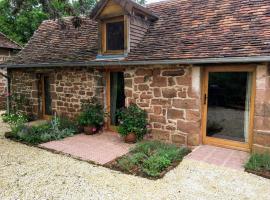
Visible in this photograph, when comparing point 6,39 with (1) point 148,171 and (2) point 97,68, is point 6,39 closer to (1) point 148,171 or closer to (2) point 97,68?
(2) point 97,68

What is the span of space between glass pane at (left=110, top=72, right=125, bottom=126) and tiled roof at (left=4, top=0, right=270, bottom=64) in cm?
92

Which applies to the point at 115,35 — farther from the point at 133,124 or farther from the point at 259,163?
the point at 259,163

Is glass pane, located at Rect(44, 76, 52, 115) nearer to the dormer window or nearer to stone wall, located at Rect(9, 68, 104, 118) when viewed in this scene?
stone wall, located at Rect(9, 68, 104, 118)

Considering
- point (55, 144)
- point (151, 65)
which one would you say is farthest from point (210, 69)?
point (55, 144)

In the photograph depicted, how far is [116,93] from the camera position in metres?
7.84

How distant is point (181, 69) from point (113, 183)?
10.8 feet

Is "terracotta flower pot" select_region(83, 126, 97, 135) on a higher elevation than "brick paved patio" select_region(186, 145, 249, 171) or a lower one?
higher

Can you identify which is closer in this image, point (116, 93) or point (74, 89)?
point (116, 93)

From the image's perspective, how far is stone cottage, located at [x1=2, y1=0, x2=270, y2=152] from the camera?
18.1 feet

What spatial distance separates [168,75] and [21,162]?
4.09 meters

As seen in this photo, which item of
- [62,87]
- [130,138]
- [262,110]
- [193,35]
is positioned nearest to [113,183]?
[130,138]

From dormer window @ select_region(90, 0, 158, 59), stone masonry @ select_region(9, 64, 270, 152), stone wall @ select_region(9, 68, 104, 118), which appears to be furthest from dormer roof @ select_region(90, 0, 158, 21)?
stone wall @ select_region(9, 68, 104, 118)

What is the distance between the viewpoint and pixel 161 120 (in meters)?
6.63

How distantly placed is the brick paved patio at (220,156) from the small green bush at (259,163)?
162 millimetres
